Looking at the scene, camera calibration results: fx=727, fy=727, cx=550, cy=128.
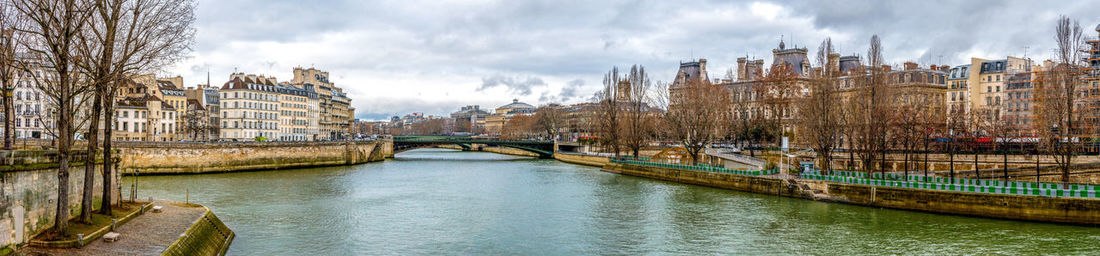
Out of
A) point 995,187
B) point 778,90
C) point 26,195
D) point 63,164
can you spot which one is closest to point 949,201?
point 995,187

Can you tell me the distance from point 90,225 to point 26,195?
268cm

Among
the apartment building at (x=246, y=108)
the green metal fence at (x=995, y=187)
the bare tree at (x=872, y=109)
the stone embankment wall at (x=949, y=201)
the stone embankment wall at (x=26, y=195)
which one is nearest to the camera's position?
the stone embankment wall at (x=26, y=195)

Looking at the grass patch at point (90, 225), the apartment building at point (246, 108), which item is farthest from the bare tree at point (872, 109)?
the apartment building at point (246, 108)

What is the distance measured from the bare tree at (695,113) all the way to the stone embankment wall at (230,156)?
31.2 m

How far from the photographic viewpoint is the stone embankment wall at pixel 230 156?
4969 centimetres

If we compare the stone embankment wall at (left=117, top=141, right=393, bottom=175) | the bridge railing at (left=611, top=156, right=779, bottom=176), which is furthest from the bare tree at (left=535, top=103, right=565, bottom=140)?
the bridge railing at (left=611, top=156, right=779, bottom=176)

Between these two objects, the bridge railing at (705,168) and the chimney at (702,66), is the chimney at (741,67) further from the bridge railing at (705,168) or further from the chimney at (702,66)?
the bridge railing at (705,168)

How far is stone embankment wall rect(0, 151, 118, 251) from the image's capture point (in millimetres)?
14375

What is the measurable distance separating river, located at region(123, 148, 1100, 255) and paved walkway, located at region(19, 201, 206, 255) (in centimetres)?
186

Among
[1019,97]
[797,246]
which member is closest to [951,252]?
[797,246]

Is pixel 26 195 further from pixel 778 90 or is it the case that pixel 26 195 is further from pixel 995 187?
pixel 778 90

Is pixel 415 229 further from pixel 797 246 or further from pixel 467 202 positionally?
pixel 797 246

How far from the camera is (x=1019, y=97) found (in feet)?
211

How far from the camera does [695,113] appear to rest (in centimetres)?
5312
